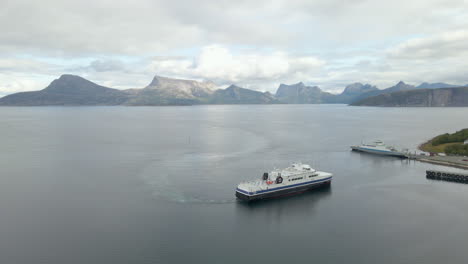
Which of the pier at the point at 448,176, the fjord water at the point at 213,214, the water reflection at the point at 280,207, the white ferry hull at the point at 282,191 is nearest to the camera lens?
the fjord water at the point at 213,214

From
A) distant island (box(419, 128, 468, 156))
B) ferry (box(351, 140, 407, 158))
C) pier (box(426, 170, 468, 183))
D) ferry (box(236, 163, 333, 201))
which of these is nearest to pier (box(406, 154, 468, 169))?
ferry (box(351, 140, 407, 158))

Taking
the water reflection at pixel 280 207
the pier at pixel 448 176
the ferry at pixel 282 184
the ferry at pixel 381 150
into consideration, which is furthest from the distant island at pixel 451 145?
the water reflection at pixel 280 207

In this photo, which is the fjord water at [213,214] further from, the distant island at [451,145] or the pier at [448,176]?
the distant island at [451,145]

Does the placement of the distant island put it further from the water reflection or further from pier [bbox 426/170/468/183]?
the water reflection

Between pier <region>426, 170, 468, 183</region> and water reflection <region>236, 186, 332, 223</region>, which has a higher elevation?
pier <region>426, 170, 468, 183</region>

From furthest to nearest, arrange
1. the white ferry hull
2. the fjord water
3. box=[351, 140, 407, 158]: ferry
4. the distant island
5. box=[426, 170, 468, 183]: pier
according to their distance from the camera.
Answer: box=[351, 140, 407, 158]: ferry < the distant island < box=[426, 170, 468, 183]: pier < the white ferry hull < the fjord water

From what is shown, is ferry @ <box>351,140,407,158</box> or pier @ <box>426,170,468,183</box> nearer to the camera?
pier @ <box>426,170,468,183</box>

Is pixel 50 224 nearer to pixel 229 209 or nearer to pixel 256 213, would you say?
pixel 229 209
